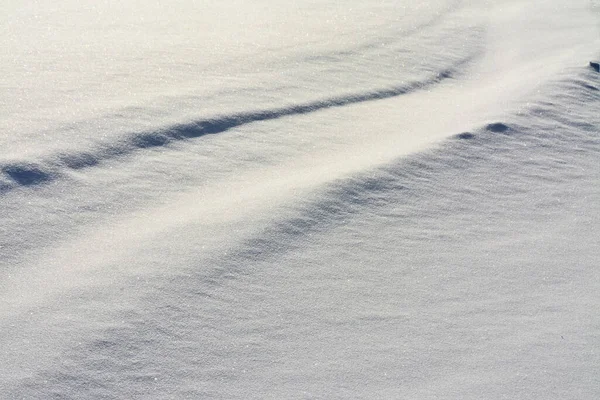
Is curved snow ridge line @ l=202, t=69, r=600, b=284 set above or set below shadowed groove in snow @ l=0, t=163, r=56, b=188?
below

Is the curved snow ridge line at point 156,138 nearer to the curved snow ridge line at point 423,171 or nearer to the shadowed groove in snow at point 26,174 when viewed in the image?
the shadowed groove in snow at point 26,174

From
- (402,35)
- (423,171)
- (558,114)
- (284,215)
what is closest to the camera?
(284,215)

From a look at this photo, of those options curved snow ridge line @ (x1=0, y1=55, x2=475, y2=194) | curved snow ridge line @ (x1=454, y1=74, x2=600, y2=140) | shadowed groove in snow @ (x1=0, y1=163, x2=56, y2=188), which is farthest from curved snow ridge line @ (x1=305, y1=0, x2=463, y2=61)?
shadowed groove in snow @ (x1=0, y1=163, x2=56, y2=188)

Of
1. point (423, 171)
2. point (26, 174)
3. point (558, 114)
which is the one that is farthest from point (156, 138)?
point (558, 114)

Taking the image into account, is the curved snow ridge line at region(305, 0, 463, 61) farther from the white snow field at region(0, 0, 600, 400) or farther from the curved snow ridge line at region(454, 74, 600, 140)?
the curved snow ridge line at region(454, 74, 600, 140)

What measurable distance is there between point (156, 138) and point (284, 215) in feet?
1.94

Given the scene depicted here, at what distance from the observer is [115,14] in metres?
3.54

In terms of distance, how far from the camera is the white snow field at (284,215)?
1.65m

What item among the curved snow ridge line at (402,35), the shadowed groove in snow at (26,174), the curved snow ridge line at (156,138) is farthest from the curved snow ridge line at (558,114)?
the shadowed groove in snow at (26,174)

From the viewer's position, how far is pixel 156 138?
247 centimetres

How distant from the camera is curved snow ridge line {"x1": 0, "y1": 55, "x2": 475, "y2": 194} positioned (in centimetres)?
216

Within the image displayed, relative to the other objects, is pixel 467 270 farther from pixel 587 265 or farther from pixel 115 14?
pixel 115 14

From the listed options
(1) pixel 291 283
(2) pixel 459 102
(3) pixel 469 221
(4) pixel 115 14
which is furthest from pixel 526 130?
(4) pixel 115 14

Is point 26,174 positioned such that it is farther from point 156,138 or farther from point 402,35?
point 402,35
